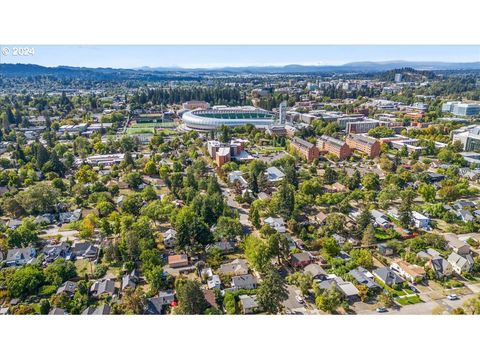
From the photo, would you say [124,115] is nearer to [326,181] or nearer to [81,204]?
[81,204]

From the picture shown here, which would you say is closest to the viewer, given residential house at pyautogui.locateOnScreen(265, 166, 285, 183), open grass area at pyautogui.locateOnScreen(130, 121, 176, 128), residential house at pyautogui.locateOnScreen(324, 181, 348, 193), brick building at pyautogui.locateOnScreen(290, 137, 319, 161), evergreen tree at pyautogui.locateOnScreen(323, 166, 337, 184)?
residential house at pyautogui.locateOnScreen(324, 181, 348, 193)

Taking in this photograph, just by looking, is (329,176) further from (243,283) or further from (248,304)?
(248,304)

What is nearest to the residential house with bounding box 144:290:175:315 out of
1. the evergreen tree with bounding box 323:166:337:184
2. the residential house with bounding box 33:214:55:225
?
the residential house with bounding box 33:214:55:225

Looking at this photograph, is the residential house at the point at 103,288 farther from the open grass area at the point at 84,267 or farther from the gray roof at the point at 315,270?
the gray roof at the point at 315,270

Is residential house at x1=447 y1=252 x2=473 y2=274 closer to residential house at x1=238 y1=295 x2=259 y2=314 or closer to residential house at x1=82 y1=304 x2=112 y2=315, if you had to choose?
residential house at x1=238 y1=295 x2=259 y2=314

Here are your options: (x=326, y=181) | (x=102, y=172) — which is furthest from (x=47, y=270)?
(x=326, y=181)

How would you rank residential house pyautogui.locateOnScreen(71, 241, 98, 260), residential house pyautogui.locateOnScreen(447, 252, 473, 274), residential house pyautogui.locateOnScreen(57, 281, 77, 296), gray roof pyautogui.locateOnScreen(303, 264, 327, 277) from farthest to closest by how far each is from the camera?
residential house pyautogui.locateOnScreen(71, 241, 98, 260) < residential house pyautogui.locateOnScreen(447, 252, 473, 274) < gray roof pyautogui.locateOnScreen(303, 264, 327, 277) < residential house pyautogui.locateOnScreen(57, 281, 77, 296)
